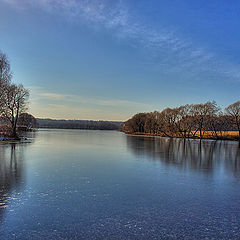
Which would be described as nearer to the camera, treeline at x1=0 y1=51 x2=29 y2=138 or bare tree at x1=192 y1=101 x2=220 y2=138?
treeline at x1=0 y1=51 x2=29 y2=138

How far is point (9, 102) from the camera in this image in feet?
110

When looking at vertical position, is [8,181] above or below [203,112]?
below

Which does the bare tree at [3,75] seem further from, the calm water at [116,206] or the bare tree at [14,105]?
the calm water at [116,206]

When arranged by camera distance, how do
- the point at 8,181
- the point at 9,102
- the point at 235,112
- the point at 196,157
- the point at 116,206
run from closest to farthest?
the point at 116,206, the point at 8,181, the point at 196,157, the point at 9,102, the point at 235,112

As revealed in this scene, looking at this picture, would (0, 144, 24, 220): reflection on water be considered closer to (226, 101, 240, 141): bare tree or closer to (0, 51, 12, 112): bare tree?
(0, 51, 12, 112): bare tree

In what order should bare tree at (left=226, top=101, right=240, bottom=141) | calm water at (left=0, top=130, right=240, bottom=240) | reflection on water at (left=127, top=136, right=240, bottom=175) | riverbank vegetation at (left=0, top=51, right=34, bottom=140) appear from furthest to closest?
bare tree at (left=226, top=101, right=240, bottom=141) → riverbank vegetation at (left=0, top=51, right=34, bottom=140) → reflection on water at (left=127, top=136, right=240, bottom=175) → calm water at (left=0, top=130, right=240, bottom=240)

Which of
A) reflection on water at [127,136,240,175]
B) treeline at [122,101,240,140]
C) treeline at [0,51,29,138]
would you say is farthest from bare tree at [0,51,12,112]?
treeline at [122,101,240,140]

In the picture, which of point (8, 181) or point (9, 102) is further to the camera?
point (9, 102)

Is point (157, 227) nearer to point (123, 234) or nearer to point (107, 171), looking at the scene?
point (123, 234)

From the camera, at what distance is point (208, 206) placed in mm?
6359

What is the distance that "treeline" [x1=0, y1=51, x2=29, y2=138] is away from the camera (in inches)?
1079

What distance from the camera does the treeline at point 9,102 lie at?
1079 inches

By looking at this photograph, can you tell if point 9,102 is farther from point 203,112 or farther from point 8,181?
point 203,112

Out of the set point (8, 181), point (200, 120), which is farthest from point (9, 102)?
point (200, 120)
